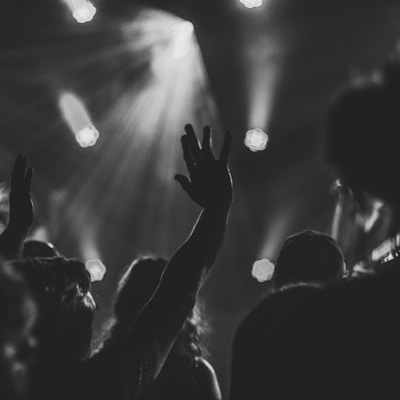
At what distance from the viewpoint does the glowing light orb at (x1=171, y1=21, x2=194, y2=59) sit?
5.65 m

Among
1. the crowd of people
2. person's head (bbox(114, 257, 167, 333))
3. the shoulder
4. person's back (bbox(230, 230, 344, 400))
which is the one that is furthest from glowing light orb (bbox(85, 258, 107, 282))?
the crowd of people

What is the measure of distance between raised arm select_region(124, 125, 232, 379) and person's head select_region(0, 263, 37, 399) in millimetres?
409

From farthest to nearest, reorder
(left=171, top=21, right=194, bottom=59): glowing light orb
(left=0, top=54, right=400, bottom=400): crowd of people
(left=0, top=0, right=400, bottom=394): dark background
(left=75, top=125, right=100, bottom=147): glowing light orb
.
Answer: (left=75, top=125, right=100, bottom=147): glowing light orb → (left=171, top=21, right=194, bottom=59): glowing light orb → (left=0, top=0, right=400, bottom=394): dark background → (left=0, top=54, right=400, bottom=400): crowd of people

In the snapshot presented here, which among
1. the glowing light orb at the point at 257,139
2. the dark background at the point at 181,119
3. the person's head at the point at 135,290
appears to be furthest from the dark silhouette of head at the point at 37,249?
the glowing light orb at the point at 257,139

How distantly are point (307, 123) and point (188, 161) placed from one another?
519 cm

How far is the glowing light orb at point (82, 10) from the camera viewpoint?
5.13 m

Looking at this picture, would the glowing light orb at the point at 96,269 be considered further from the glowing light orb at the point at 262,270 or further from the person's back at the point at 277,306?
the person's back at the point at 277,306

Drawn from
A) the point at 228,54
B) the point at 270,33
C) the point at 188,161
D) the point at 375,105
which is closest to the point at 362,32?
the point at 270,33

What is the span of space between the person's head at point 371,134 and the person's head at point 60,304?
27.1 inches

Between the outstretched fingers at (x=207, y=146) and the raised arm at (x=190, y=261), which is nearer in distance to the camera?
the raised arm at (x=190, y=261)

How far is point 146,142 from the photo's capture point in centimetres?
719

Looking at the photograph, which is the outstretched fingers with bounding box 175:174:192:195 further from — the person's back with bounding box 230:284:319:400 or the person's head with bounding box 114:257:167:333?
the person's head with bounding box 114:257:167:333

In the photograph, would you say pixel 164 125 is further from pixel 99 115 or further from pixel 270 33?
pixel 270 33

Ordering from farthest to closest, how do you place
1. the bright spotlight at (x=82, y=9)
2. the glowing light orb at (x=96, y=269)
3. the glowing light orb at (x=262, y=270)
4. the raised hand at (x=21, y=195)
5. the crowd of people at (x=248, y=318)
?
the glowing light orb at (x=262, y=270)
the glowing light orb at (x=96, y=269)
the bright spotlight at (x=82, y=9)
the raised hand at (x=21, y=195)
the crowd of people at (x=248, y=318)
